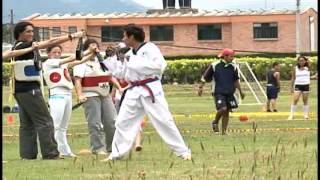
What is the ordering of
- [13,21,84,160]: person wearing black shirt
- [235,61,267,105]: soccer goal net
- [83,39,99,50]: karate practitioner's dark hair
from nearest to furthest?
[13,21,84,160]: person wearing black shirt
[83,39,99,50]: karate practitioner's dark hair
[235,61,267,105]: soccer goal net

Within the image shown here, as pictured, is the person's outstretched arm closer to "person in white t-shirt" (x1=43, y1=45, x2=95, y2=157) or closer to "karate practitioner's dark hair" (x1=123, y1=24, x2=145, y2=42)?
"karate practitioner's dark hair" (x1=123, y1=24, x2=145, y2=42)

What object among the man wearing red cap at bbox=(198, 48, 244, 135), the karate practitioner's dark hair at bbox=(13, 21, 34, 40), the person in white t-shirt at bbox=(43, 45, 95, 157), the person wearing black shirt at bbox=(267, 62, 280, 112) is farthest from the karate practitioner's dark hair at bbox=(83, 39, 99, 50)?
the person wearing black shirt at bbox=(267, 62, 280, 112)

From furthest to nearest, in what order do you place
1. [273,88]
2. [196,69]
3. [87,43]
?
[196,69]
[273,88]
[87,43]

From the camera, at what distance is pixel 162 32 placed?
75438mm

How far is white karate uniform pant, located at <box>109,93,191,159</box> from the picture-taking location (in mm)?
11586

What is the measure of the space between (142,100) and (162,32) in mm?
63982

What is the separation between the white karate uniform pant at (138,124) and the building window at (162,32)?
63.7 meters

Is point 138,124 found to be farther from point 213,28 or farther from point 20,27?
point 213,28

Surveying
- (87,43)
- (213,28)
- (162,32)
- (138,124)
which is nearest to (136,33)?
(138,124)

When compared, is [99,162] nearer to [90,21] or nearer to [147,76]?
[147,76]

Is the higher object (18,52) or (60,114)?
(18,52)

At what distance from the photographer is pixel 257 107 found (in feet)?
111

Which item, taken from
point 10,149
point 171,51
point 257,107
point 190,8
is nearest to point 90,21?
point 171,51

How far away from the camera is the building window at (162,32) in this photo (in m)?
75.4
